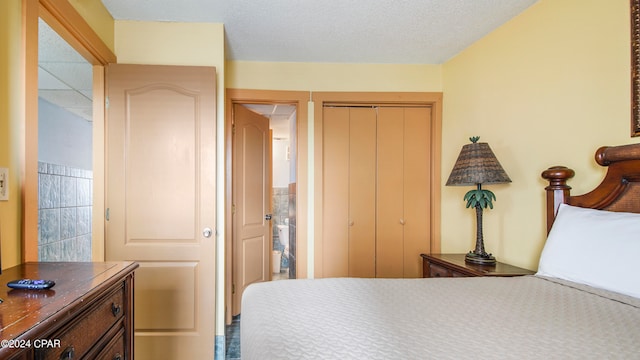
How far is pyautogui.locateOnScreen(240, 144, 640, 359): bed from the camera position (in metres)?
0.73

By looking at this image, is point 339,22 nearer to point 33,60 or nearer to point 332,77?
point 332,77

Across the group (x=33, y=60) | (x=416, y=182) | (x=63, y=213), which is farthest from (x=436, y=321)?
(x=63, y=213)

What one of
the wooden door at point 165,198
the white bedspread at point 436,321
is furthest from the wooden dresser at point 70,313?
the wooden door at point 165,198

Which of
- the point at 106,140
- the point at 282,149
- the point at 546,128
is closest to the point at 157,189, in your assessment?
the point at 106,140

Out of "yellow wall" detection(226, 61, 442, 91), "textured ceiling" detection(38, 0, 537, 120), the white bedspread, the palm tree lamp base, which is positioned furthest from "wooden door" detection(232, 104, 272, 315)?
the palm tree lamp base

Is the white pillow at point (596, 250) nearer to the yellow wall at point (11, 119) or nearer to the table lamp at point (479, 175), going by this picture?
the table lamp at point (479, 175)

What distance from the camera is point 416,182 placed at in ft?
9.63

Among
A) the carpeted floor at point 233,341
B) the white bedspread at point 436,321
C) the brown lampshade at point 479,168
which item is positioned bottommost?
the carpeted floor at point 233,341

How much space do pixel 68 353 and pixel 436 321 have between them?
1.05 meters

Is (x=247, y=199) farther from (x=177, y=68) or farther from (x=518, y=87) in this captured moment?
(x=518, y=87)

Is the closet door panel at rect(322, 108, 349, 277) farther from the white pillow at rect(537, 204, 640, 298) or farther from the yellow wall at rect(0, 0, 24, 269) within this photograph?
the yellow wall at rect(0, 0, 24, 269)

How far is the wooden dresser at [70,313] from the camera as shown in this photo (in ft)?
2.19

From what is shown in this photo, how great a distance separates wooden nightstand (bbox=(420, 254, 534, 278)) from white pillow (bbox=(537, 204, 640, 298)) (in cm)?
40

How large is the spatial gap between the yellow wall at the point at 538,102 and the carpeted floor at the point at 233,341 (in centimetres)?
210
